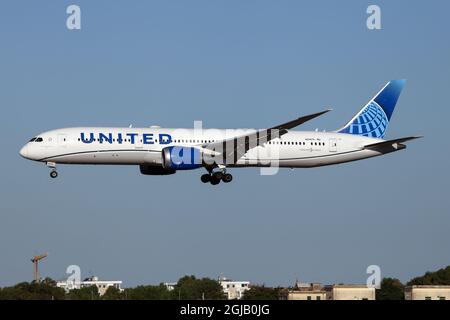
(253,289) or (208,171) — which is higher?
(208,171)

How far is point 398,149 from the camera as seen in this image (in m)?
78.4

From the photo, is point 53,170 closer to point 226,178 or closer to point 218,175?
point 218,175

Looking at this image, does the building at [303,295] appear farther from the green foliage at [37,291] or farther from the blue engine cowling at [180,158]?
the green foliage at [37,291]

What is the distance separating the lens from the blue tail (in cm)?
8356

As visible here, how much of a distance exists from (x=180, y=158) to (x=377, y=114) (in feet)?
78.0

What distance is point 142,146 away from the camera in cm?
7044

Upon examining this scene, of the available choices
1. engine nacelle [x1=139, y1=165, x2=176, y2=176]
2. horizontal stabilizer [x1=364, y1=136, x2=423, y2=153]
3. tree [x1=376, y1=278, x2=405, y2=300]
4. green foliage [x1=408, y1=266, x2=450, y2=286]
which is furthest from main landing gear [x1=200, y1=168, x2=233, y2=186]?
green foliage [x1=408, y1=266, x2=450, y2=286]

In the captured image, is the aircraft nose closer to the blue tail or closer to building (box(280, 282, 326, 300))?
building (box(280, 282, 326, 300))

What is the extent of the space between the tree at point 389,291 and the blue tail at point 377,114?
1250 centimetres

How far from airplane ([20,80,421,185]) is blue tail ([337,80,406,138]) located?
0.79 m

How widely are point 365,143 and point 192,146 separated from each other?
1557 centimetres
